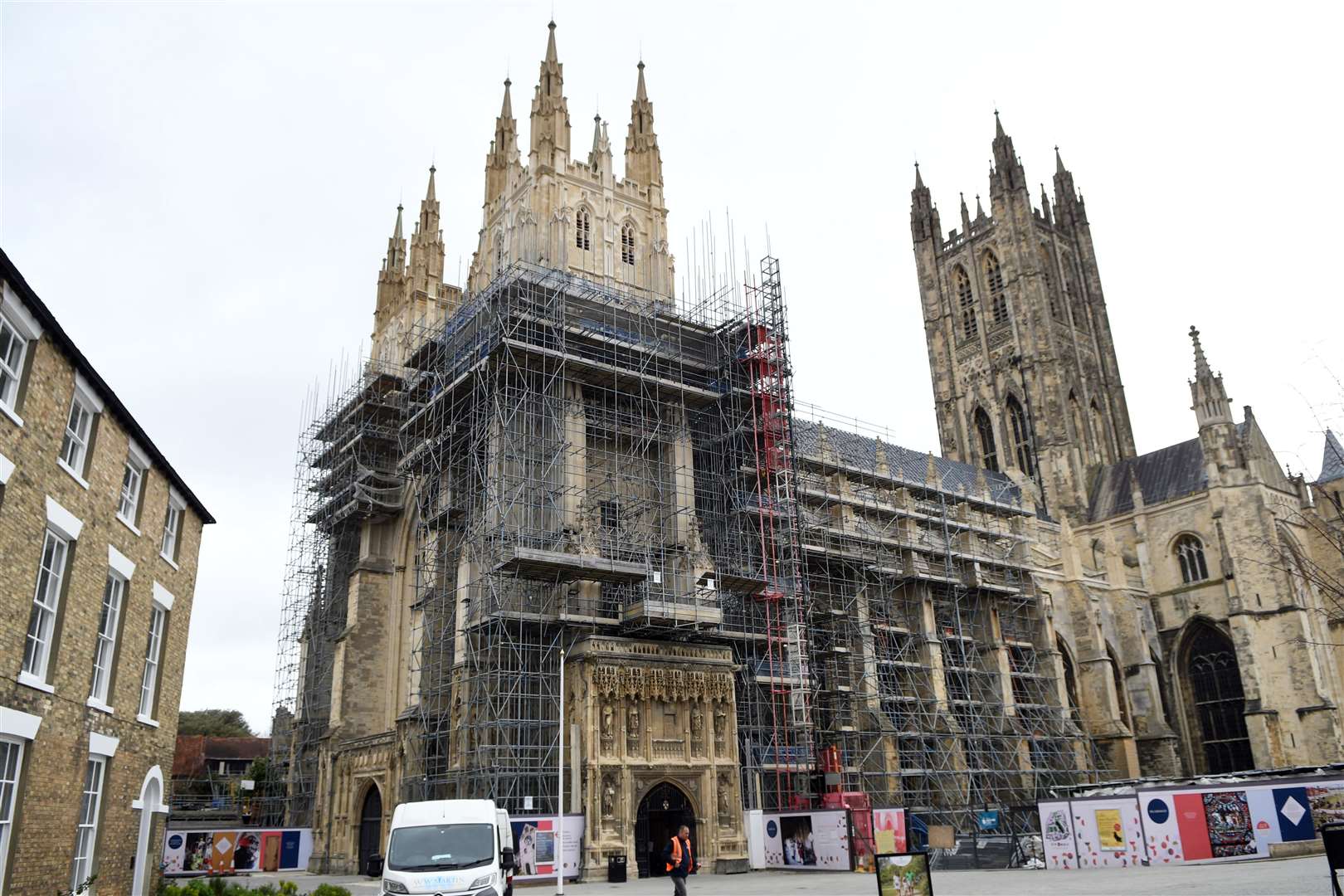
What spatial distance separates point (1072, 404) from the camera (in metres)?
64.8

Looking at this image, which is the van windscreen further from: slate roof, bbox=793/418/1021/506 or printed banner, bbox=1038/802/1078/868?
slate roof, bbox=793/418/1021/506

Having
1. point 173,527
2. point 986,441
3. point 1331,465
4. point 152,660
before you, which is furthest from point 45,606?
point 986,441

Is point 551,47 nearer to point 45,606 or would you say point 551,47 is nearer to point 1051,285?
point 45,606

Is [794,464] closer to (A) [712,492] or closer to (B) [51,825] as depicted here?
(A) [712,492]

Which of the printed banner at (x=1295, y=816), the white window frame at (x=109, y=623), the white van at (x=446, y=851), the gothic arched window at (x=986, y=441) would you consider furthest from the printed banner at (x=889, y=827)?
the gothic arched window at (x=986, y=441)

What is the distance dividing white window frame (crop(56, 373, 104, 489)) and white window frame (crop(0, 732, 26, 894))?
359 centimetres

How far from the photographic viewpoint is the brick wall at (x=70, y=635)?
12602 millimetres

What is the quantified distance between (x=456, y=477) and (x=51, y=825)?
2111 cm

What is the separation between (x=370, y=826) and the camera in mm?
33219

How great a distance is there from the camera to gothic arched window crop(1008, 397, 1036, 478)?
64.4 m

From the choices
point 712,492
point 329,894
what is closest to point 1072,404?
point 712,492

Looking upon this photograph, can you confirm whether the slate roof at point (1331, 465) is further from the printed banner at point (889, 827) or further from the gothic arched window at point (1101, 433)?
the printed banner at point (889, 827)

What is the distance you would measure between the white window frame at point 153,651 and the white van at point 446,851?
17.2ft

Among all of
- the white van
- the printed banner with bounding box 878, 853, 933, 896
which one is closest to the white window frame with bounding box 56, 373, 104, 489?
the white van
